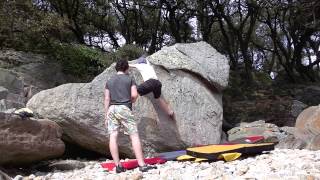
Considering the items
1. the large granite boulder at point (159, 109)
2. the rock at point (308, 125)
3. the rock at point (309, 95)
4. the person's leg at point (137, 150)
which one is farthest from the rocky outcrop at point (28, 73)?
the rock at point (309, 95)

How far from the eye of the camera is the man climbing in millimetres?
9727

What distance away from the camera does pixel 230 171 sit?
689 cm

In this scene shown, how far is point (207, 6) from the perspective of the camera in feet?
77.9

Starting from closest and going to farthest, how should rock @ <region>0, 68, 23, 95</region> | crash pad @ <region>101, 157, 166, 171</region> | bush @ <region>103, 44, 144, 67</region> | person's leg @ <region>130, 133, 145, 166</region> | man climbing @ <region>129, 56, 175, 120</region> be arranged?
person's leg @ <region>130, 133, 145, 166</region> < crash pad @ <region>101, 157, 166, 171</region> < man climbing @ <region>129, 56, 175, 120</region> < rock @ <region>0, 68, 23, 95</region> < bush @ <region>103, 44, 144, 67</region>

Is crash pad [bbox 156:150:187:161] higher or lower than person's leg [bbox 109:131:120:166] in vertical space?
lower

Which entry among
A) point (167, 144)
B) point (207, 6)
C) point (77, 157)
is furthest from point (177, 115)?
point (207, 6)

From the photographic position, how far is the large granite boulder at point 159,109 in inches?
372

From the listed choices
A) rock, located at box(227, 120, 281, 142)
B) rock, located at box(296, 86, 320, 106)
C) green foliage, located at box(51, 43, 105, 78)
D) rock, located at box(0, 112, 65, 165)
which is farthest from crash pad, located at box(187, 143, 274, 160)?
rock, located at box(296, 86, 320, 106)

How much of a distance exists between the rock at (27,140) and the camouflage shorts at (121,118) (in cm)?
125

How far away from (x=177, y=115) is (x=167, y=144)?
0.68 metres

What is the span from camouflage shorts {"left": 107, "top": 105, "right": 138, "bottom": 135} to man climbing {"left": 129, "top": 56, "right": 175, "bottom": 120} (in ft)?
6.03

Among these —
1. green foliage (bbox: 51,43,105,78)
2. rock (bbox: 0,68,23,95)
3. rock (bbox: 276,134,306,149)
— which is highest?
green foliage (bbox: 51,43,105,78)

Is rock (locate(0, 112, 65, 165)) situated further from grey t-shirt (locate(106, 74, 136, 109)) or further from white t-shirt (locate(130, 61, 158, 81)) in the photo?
white t-shirt (locate(130, 61, 158, 81))

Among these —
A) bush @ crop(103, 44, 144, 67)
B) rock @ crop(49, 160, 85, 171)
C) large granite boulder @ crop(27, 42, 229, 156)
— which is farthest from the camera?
bush @ crop(103, 44, 144, 67)
